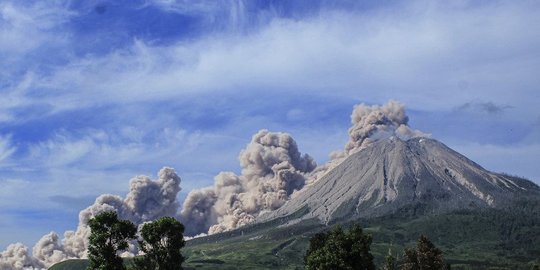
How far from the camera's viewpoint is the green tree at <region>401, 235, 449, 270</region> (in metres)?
78.3

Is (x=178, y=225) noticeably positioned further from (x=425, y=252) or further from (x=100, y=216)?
(x=425, y=252)

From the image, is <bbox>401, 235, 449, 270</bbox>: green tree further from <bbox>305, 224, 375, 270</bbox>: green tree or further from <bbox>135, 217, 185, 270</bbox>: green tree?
<bbox>135, 217, 185, 270</bbox>: green tree

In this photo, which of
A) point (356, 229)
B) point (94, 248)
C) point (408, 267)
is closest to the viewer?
point (94, 248)

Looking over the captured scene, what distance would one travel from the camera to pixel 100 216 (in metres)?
76.8

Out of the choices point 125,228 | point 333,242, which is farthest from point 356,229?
point 125,228

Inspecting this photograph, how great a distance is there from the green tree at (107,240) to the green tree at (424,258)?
36202mm

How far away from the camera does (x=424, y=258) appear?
258 ft

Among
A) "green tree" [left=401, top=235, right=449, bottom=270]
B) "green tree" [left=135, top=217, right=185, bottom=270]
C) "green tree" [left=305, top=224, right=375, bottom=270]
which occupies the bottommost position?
"green tree" [left=401, top=235, right=449, bottom=270]

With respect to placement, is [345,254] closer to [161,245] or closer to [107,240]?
[161,245]

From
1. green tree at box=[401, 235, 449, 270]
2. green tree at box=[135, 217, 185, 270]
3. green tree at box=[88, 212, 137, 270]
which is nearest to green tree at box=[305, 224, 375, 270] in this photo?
green tree at box=[401, 235, 449, 270]

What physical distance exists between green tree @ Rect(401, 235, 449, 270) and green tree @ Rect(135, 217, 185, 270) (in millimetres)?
31185

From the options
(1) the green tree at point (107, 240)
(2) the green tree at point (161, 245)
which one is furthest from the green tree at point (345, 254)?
(1) the green tree at point (107, 240)

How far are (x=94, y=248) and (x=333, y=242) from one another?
3206 centimetres

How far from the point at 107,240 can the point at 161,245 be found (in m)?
10.2
